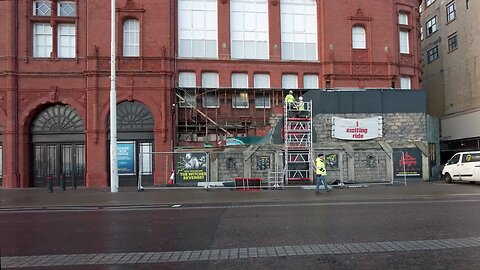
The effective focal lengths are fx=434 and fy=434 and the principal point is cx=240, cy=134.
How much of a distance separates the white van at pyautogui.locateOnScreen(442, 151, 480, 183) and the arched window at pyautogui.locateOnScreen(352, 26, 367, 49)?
431 inches

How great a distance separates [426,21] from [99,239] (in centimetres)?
4958

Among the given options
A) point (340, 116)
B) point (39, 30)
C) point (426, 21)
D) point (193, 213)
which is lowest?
point (193, 213)

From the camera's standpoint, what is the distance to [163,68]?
92.2 ft

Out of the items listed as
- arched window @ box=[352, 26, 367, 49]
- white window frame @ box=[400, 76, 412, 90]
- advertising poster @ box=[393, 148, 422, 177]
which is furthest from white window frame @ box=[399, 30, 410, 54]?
advertising poster @ box=[393, 148, 422, 177]

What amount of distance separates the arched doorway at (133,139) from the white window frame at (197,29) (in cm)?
508

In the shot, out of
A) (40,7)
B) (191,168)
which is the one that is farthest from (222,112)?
(40,7)

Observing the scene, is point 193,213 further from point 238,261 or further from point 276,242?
point 238,261

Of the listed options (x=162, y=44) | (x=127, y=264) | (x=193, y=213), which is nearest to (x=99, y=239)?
(x=127, y=264)

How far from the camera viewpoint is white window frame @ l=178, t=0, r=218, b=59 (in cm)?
2995

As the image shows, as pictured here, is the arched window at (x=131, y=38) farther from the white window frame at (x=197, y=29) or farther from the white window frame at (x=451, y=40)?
the white window frame at (x=451, y=40)

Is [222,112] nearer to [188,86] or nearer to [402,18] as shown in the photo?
[188,86]

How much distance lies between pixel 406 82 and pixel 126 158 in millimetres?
21444

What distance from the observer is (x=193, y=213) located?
497 inches

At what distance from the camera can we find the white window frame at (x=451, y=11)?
43.1 m
